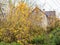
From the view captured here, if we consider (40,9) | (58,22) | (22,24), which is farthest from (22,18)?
(58,22)

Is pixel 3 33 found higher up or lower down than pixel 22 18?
lower down

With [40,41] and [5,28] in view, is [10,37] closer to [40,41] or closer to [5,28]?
[5,28]

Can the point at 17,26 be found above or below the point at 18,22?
below

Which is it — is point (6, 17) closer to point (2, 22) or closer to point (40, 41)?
point (2, 22)

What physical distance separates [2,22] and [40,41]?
1921mm

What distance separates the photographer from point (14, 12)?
9.66 metres

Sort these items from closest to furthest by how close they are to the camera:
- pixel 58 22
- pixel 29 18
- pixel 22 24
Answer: pixel 22 24 < pixel 29 18 < pixel 58 22

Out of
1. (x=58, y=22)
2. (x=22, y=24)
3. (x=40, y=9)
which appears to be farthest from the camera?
(x=58, y=22)

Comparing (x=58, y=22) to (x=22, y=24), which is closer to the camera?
(x=22, y=24)

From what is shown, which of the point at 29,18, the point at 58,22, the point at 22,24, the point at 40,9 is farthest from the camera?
the point at 58,22

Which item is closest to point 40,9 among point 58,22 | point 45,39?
point 58,22

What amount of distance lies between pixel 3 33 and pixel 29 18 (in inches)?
59.8

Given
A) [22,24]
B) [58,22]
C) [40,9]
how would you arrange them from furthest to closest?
[58,22], [40,9], [22,24]

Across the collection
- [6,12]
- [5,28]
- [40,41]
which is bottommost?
[40,41]
